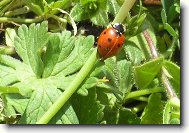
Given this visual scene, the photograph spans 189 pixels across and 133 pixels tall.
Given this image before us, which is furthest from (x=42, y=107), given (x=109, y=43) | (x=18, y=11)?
(x=18, y=11)

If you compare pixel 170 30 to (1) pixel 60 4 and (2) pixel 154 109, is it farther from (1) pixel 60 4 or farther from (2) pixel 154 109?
(1) pixel 60 4

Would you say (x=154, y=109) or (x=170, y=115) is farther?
(x=154, y=109)

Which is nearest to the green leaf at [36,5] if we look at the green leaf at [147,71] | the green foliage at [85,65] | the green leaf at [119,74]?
the green foliage at [85,65]

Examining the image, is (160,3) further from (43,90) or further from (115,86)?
(43,90)

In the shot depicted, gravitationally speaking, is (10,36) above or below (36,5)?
below

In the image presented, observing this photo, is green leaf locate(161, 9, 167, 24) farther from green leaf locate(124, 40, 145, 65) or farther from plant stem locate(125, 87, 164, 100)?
plant stem locate(125, 87, 164, 100)

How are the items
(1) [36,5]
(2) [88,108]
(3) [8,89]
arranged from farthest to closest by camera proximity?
(1) [36,5], (2) [88,108], (3) [8,89]

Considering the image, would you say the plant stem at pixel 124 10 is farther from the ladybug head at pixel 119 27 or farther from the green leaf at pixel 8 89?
the green leaf at pixel 8 89
